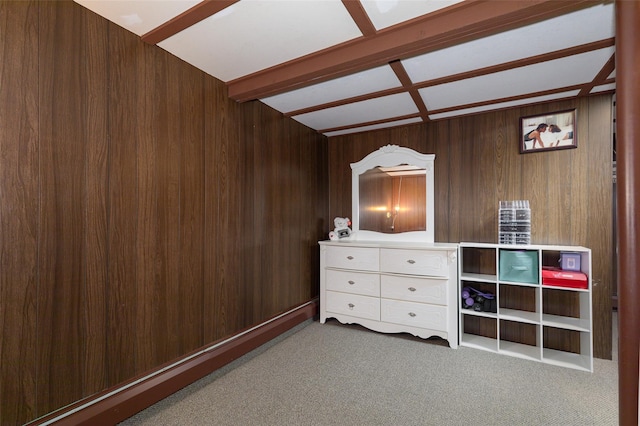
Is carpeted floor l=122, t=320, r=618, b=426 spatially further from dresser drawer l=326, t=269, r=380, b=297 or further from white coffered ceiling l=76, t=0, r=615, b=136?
white coffered ceiling l=76, t=0, r=615, b=136

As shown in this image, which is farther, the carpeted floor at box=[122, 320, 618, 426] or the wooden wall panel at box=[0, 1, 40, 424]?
the carpeted floor at box=[122, 320, 618, 426]

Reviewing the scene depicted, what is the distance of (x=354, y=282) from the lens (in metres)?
3.06

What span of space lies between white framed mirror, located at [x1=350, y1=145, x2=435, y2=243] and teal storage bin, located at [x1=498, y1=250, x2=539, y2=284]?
0.75m

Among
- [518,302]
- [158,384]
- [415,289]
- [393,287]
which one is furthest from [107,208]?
[518,302]

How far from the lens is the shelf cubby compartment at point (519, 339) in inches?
96.4

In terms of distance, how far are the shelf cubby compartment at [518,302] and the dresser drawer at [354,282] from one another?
116 cm

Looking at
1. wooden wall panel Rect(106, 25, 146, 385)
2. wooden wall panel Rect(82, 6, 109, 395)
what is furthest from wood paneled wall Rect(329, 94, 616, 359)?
wooden wall panel Rect(82, 6, 109, 395)

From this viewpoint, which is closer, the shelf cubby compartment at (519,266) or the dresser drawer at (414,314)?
the shelf cubby compartment at (519,266)

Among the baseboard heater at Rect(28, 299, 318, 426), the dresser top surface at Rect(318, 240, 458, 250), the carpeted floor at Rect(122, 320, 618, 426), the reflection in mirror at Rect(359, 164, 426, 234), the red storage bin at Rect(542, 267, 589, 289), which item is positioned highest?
the reflection in mirror at Rect(359, 164, 426, 234)

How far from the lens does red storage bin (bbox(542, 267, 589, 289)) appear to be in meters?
2.21

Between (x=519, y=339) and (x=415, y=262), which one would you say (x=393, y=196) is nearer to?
(x=415, y=262)

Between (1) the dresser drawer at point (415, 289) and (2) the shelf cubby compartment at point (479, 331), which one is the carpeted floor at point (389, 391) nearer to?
(2) the shelf cubby compartment at point (479, 331)

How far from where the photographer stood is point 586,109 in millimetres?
2479

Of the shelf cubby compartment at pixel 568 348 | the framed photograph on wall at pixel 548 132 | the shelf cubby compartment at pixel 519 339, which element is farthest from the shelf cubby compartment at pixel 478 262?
the framed photograph on wall at pixel 548 132
